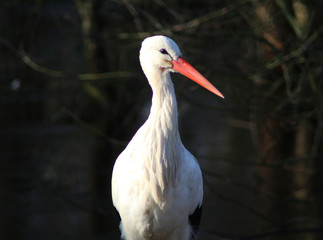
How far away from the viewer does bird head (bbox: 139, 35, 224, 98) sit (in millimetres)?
3773

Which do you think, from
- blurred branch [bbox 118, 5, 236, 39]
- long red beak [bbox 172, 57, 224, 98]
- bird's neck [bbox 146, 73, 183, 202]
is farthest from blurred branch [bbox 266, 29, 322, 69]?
bird's neck [bbox 146, 73, 183, 202]

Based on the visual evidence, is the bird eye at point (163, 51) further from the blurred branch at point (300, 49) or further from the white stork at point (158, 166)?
the blurred branch at point (300, 49)

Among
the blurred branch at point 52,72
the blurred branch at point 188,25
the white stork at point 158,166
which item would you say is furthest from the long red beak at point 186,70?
the blurred branch at point 52,72

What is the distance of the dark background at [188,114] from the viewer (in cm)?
589

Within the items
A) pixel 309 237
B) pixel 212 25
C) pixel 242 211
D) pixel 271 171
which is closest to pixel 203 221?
pixel 242 211

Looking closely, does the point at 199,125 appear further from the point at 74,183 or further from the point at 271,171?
the point at 74,183

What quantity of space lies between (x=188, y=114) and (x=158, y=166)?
29.2 ft

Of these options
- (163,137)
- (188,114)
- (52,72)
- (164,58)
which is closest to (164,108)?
(163,137)

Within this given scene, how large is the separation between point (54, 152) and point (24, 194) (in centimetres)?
132

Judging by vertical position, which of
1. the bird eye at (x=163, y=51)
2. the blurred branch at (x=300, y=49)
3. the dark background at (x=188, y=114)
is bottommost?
the dark background at (x=188, y=114)

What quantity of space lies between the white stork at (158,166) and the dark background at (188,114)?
→ 1726 mm

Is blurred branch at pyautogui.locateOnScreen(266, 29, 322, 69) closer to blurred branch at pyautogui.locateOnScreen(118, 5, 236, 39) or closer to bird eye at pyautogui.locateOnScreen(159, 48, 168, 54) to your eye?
blurred branch at pyautogui.locateOnScreen(118, 5, 236, 39)

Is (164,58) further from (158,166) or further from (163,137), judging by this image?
(158,166)

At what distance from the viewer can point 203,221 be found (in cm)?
812
